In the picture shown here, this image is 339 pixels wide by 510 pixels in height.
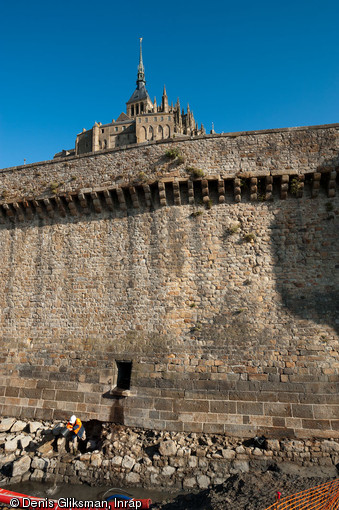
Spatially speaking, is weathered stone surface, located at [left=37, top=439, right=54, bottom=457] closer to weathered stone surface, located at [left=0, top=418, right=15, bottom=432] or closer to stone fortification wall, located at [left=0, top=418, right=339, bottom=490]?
stone fortification wall, located at [left=0, top=418, right=339, bottom=490]

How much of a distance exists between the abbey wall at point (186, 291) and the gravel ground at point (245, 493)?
1165mm

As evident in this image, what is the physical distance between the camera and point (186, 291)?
31.2 feet

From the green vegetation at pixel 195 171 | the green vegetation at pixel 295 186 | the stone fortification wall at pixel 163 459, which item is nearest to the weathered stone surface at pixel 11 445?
the stone fortification wall at pixel 163 459

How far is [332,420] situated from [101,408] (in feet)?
20.1

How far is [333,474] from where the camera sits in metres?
7.02

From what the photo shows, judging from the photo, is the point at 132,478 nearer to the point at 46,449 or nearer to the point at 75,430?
the point at 75,430

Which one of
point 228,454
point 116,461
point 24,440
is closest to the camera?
point 228,454

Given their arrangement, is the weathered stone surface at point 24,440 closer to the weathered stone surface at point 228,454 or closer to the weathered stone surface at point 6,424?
the weathered stone surface at point 6,424

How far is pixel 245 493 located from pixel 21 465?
5.48 m

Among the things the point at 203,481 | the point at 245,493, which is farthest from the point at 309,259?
the point at 203,481

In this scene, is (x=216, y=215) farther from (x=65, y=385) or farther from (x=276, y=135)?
(x=65, y=385)

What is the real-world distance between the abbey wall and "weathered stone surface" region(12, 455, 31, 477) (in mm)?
1518

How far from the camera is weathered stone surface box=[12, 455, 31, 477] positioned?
7.77 metres

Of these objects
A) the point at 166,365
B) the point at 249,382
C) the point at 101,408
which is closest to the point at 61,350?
the point at 101,408
